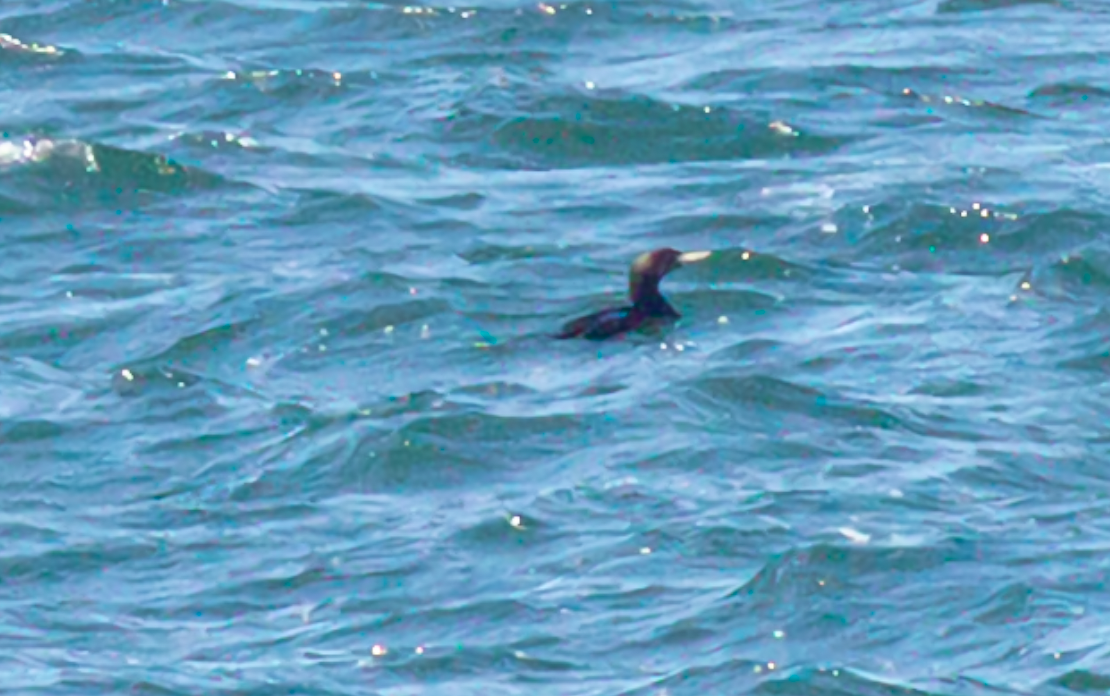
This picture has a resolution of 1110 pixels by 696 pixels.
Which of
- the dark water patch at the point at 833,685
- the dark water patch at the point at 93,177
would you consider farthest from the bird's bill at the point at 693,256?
the dark water patch at the point at 833,685

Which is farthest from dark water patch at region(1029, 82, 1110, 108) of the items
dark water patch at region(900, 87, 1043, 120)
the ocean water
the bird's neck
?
the bird's neck

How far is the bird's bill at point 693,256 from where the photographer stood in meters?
12.1

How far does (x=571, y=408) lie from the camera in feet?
35.3

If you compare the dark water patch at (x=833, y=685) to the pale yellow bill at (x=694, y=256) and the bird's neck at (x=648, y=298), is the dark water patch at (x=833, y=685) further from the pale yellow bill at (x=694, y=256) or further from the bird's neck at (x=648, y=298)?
the pale yellow bill at (x=694, y=256)

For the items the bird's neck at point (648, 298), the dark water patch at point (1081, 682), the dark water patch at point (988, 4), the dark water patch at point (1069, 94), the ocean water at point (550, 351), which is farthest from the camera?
the dark water patch at point (988, 4)

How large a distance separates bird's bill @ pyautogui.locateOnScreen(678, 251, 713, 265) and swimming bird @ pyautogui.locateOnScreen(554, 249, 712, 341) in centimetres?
16

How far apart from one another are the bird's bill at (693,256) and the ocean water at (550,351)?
0.36 feet

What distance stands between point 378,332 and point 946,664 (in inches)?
149

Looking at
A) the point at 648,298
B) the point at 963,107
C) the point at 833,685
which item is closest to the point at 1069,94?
the point at 963,107

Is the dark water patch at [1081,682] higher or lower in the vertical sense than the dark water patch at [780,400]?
lower

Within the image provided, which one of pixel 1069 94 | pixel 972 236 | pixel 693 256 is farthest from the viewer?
pixel 1069 94

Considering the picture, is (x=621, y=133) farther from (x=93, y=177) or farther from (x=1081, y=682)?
(x=1081, y=682)

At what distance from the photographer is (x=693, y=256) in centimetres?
1224

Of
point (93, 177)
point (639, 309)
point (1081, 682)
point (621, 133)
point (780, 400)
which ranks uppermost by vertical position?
point (93, 177)
